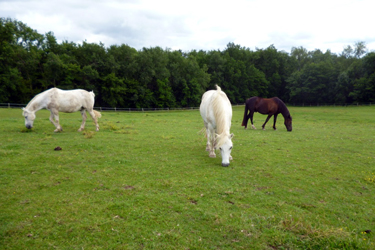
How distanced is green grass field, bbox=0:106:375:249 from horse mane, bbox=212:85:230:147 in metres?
0.89

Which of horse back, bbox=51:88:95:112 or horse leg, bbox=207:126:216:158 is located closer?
horse leg, bbox=207:126:216:158

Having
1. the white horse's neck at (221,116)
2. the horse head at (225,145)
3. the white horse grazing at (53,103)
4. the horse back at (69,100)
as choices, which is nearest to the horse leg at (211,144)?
the white horse's neck at (221,116)

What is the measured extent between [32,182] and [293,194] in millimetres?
5860

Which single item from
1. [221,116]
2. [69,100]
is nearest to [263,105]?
[221,116]

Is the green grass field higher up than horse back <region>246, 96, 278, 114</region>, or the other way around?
horse back <region>246, 96, 278, 114</region>

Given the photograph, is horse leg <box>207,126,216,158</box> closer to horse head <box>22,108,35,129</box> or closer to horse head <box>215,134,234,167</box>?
horse head <box>215,134,234,167</box>

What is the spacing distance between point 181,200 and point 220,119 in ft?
11.2

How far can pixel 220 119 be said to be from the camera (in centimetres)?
716

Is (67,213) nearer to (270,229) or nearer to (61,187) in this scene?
(61,187)

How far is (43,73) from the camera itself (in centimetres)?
4034

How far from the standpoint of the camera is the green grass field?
10.7ft

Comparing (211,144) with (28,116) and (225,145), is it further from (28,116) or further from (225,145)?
(28,116)

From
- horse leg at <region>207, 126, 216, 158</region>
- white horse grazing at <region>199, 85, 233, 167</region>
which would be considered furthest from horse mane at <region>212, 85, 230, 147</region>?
horse leg at <region>207, 126, 216, 158</region>

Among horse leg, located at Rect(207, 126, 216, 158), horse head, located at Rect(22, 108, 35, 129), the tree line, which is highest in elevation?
the tree line
